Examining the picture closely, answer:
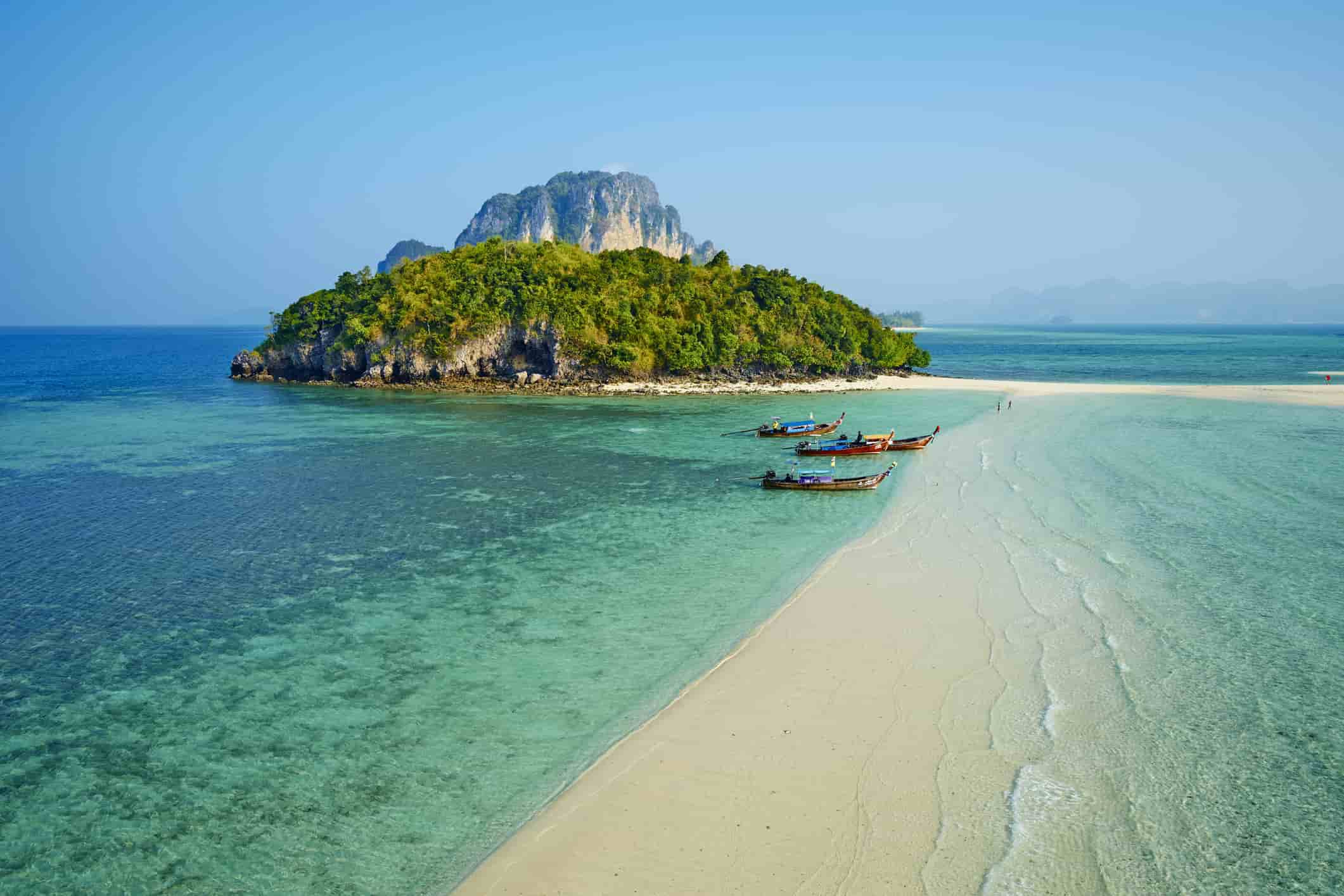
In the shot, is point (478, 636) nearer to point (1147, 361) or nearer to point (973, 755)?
point (973, 755)

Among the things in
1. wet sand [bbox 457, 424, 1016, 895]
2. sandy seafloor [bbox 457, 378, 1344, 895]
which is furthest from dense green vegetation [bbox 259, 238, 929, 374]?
wet sand [bbox 457, 424, 1016, 895]

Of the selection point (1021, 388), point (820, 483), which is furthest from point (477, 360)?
point (1021, 388)

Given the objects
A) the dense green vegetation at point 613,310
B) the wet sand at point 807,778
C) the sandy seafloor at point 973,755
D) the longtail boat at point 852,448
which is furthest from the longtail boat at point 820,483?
the dense green vegetation at point 613,310

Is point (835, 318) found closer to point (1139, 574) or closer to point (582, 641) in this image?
point (1139, 574)

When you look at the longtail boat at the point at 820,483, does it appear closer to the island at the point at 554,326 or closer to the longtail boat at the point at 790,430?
the longtail boat at the point at 790,430

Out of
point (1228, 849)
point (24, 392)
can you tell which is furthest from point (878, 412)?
point (24, 392)

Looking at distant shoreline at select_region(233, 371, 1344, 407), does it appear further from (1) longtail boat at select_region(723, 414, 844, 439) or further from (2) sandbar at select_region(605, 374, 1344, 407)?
(1) longtail boat at select_region(723, 414, 844, 439)
